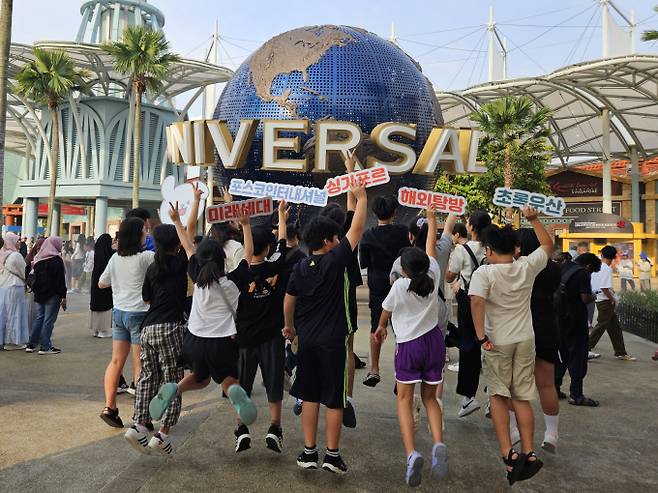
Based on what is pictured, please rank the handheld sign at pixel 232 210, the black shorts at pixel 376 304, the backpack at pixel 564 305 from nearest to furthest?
the handheld sign at pixel 232 210
the backpack at pixel 564 305
the black shorts at pixel 376 304

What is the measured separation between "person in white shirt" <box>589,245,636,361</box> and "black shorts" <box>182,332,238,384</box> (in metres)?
5.57

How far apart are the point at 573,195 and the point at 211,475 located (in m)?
39.5

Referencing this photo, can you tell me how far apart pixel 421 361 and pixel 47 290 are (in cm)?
517

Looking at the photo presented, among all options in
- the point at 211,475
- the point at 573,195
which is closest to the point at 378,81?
the point at 211,475

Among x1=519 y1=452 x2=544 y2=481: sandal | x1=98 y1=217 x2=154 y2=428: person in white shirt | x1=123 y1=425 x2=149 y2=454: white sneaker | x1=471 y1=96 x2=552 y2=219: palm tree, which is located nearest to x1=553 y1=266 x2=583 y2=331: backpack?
x1=519 y1=452 x2=544 y2=481: sandal

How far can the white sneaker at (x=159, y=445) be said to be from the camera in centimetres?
309

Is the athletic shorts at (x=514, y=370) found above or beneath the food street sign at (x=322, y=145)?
beneath

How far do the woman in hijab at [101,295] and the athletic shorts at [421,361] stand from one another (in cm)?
381

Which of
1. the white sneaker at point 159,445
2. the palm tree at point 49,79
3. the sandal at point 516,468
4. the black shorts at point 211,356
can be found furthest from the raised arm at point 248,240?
the palm tree at point 49,79

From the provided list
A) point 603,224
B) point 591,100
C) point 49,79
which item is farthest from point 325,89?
point 591,100

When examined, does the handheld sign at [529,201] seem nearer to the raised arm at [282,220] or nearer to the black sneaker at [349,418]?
the raised arm at [282,220]

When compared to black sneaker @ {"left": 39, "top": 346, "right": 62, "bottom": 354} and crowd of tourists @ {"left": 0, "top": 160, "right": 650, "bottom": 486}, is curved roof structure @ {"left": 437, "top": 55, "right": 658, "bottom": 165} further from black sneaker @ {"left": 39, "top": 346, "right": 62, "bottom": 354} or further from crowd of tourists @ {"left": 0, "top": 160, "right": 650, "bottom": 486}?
black sneaker @ {"left": 39, "top": 346, "right": 62, "bottom": 354}

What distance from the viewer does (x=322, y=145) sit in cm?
867

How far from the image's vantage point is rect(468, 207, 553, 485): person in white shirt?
10.2 feet
